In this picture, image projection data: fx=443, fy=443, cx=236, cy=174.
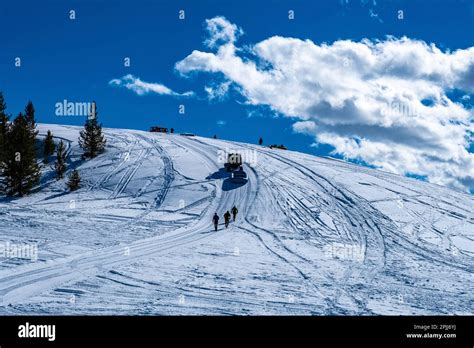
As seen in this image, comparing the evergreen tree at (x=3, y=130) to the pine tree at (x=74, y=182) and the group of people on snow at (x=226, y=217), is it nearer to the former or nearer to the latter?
the pine tree at (x=74, y=182)

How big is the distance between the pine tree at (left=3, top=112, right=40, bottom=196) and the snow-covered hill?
5.74 ft

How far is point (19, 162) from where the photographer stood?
4209cm

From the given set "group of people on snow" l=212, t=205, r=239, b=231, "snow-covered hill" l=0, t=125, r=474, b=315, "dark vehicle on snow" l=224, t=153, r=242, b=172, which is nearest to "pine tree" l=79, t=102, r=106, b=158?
"snow-covered hill" l=0, t=125, r=474, b=315

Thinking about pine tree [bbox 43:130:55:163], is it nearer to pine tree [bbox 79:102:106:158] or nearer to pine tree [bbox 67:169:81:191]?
pine tree [bbox 79:102:106:158]

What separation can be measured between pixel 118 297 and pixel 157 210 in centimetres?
2170

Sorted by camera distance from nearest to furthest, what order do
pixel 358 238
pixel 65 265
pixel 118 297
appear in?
pixel 118 297, pixel 65 265, pixel 358 238

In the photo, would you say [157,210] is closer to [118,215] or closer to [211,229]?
[118,215]

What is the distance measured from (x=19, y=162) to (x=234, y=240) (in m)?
25.4

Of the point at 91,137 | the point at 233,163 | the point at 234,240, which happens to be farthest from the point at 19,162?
the point at 234,240

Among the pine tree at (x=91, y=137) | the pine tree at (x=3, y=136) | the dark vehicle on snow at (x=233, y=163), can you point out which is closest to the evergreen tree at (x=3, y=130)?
the pine tree at (x=3, y=136)

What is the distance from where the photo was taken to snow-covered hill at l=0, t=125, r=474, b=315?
16.4 metres

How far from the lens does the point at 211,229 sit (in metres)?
31.4

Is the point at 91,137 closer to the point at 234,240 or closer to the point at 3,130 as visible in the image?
the point at 3,130
